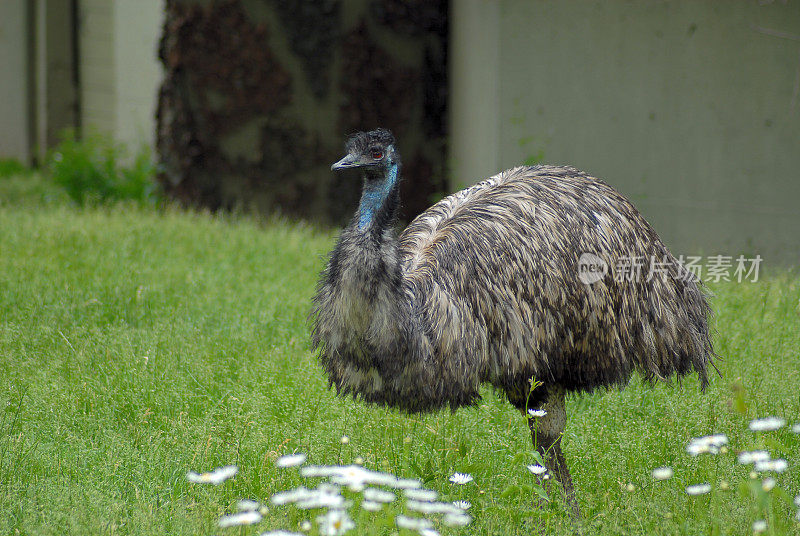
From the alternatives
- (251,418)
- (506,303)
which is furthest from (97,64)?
(506,303)

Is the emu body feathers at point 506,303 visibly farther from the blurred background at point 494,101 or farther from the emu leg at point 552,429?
the blurred background at point 494,101

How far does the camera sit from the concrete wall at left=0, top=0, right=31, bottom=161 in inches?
543

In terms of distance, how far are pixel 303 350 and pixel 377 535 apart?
2.44 metres

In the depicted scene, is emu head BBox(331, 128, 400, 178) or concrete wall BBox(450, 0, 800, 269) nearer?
emu head BBox(331, 128, 400, 178)

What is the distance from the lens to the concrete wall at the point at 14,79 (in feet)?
45.3

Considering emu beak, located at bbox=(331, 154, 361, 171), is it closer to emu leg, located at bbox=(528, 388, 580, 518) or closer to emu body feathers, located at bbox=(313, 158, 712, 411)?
emu body feathers, located at bbox=(313, 158, 712, 411)

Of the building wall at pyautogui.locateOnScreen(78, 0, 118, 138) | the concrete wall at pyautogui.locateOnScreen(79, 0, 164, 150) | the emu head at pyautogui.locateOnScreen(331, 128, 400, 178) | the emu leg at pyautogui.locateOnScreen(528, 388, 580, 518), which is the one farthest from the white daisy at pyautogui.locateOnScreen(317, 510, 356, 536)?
the building wall at pyautogui.locateOnScreen(78, 0, 118, 138)

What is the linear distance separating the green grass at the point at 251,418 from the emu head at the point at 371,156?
587mm

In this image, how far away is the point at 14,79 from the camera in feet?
45.9

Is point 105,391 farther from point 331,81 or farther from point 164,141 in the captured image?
point 331,81

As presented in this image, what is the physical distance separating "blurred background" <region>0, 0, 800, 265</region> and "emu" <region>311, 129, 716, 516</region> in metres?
4.41

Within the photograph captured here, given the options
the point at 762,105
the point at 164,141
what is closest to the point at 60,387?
the point at 164,141

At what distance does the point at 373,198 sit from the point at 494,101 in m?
5.37

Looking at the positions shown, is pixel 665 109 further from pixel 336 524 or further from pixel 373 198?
pixel 336 524
